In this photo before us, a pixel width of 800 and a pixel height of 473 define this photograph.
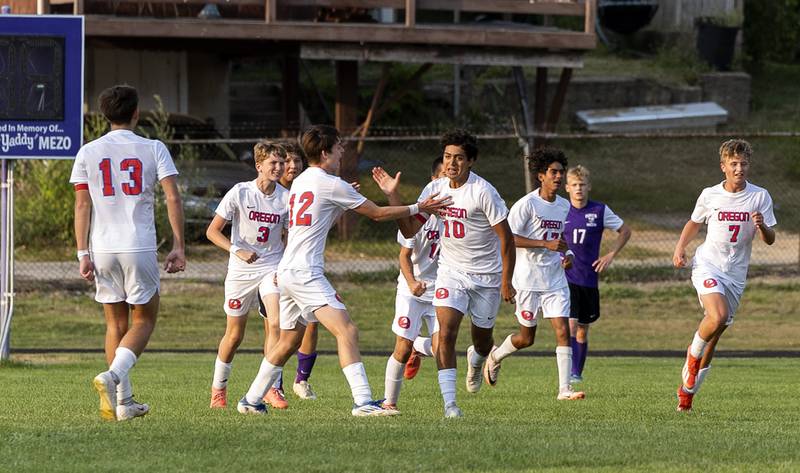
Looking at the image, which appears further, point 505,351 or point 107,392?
point 505,351

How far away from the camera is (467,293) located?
32.9ft

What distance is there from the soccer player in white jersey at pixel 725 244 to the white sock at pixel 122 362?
4143 mm

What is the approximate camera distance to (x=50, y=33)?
13.5 meters

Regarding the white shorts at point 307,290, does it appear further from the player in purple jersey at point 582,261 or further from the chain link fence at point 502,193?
the chain link fence at point 502,193

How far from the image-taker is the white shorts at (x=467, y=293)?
9.91 meters

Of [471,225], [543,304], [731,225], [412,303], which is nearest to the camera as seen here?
[471,225]

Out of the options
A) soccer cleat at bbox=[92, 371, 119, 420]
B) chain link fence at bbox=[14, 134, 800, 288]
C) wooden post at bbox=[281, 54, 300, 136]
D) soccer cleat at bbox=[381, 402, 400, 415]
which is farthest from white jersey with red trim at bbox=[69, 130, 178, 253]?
wooden post at bbox=[281, 54, 300, 136]

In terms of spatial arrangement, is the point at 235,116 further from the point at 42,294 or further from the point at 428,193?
the point at 428,193

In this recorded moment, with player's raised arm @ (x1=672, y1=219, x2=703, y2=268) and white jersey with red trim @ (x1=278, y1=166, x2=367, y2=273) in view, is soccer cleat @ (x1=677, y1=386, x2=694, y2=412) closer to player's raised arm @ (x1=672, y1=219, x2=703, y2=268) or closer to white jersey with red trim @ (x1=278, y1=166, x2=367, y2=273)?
player's raised arm @ (x1=672, y1=219, x2=703, y2=268)

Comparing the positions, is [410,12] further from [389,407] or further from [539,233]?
[389,407]

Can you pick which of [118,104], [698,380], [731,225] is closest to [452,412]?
[698,380]

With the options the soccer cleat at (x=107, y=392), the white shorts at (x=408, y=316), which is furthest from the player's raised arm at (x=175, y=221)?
the white shorts at (x=408, y=316)

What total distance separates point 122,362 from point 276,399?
6.89ft

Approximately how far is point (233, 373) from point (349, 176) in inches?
375
